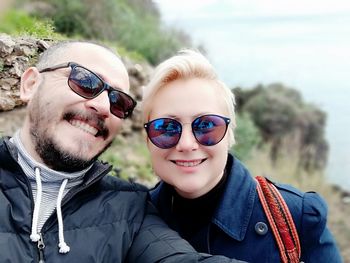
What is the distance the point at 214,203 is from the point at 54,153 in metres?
0.78

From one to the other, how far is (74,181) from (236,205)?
76 cm

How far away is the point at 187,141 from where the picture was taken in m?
2.34

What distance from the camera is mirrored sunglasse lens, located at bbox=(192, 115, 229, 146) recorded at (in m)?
2.34

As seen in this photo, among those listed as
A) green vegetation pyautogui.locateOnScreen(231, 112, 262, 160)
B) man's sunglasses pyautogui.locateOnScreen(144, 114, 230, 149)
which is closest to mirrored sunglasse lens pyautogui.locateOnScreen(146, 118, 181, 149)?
man's sunglasses pyautogui.locateOnScreen(144, 114, 230, 149)

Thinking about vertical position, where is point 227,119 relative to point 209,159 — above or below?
above

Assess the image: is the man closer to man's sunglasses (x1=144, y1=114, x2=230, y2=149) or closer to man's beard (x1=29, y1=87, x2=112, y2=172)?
man's beard (x1=29, y1=87, x2=112, y2=172)

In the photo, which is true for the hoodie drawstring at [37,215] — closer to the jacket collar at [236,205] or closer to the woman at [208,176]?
the woman at [208,176]

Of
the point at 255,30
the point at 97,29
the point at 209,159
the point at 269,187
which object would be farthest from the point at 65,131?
the point at 255,30

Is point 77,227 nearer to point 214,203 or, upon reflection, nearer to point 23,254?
point 23,254

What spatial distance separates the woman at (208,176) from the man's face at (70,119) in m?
0.22

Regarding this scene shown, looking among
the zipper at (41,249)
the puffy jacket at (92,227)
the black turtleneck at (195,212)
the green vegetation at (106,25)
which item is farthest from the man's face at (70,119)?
the green vegetation at (106,25)

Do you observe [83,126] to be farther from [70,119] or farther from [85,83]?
[85,83]

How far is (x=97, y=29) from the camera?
8297 millimetres

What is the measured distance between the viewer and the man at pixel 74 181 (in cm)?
215
